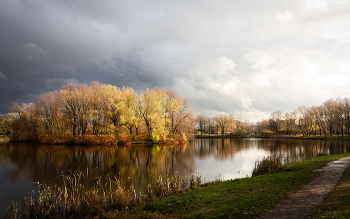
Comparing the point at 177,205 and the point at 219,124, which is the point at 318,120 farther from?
the point at 177,205

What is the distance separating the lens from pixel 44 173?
17.3 metres

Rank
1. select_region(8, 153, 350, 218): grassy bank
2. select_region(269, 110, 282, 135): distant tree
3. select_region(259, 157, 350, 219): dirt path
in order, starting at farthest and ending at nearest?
select_region(269, 110, 282, 135): distant tree → select_region(8, 153, 350, 218): grassy bank → select_region(259, 157, 350, 219): dirt path

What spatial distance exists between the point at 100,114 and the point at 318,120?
84.9 metres

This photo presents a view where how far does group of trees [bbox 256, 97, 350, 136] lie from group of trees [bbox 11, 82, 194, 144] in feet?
→ 196

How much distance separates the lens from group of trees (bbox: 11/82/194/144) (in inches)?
1898

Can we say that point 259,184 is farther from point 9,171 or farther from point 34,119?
point 34,119

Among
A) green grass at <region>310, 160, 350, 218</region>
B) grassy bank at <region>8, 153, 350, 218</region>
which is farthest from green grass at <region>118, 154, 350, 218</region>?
green grass at <region>310, 160, 350, 218</region>

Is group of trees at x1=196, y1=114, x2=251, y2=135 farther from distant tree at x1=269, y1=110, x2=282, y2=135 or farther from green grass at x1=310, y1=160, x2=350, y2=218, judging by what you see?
green grass at x1=310, y1=160, x2=350, y2=218

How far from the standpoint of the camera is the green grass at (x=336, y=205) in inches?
239

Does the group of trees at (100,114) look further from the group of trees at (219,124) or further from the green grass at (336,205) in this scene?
the group of trees at (219,124)

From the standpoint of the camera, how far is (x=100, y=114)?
4978cm

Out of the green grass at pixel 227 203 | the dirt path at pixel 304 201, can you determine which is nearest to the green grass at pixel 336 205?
the dirt path at pixel 304 201

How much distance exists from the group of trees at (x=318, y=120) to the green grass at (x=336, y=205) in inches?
3122

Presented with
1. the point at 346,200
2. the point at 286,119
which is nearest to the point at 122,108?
the point at 346,200
